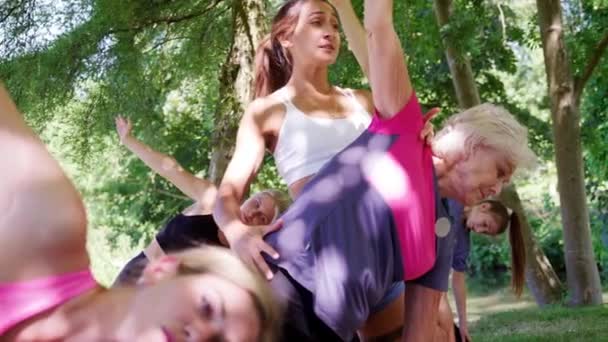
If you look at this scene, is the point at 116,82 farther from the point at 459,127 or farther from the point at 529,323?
the point at 529,323

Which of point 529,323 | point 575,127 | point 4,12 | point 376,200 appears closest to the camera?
point 376,200

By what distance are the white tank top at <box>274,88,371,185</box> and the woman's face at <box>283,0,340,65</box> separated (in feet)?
0.65

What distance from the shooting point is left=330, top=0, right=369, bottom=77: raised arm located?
2744 mm

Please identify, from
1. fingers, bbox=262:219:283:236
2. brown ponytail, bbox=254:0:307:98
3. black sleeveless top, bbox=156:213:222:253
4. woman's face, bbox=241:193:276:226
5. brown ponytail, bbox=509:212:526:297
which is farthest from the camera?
brown ponytail, bbox=509:212:526:297

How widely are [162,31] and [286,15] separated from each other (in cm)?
354

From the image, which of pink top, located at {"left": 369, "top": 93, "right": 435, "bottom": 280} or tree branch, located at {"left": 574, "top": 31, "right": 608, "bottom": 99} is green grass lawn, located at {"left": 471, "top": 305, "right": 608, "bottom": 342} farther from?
pink top, located at {"left": 369, "top": 93, "right": 435, "bottom": 280}

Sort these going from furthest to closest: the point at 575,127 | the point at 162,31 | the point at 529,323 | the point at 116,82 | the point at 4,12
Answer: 1. the point at 575,127
2. the point at 529,323
3. the point at 162,31
4. the point at 116,82
5. the point at 4,12

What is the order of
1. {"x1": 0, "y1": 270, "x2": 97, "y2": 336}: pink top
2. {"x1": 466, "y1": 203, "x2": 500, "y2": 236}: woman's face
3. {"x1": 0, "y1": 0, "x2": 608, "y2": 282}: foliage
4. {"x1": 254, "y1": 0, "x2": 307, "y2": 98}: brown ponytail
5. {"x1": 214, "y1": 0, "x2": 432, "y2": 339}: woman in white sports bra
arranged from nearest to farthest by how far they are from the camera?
1. {"x1": 0, "y1": 270, "x2": 97, "y2": 336}: pink top
2. {"x1": 214, "y1": 0, "x2": 432, "y2": 339}: woman in white sports bra
3. {"x1": 254, "y1": 0, "x2": 307, "y2": 98}: brown ponytail
4. {"x1": 466, "y1": 203, "x2": 500, "y2": 236}: woman's face
5. {"x1": 0, "y1": 0, "x2": 608, "y2": 282}: foliage

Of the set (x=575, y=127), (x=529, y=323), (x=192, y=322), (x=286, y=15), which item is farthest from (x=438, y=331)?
(x=575, y=127)

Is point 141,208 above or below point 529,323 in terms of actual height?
above

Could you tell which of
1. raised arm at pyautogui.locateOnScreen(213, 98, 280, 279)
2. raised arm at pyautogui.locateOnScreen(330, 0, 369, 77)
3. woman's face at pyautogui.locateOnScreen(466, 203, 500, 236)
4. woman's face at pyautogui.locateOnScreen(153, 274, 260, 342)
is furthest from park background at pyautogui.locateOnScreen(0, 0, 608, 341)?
woman's face at pyautogui.locateOnScreen(466, 203, 500, 236)

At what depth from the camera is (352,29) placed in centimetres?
282

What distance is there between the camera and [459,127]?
209 cm

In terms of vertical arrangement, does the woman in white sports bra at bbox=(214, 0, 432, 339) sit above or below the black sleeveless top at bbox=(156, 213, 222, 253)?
above
